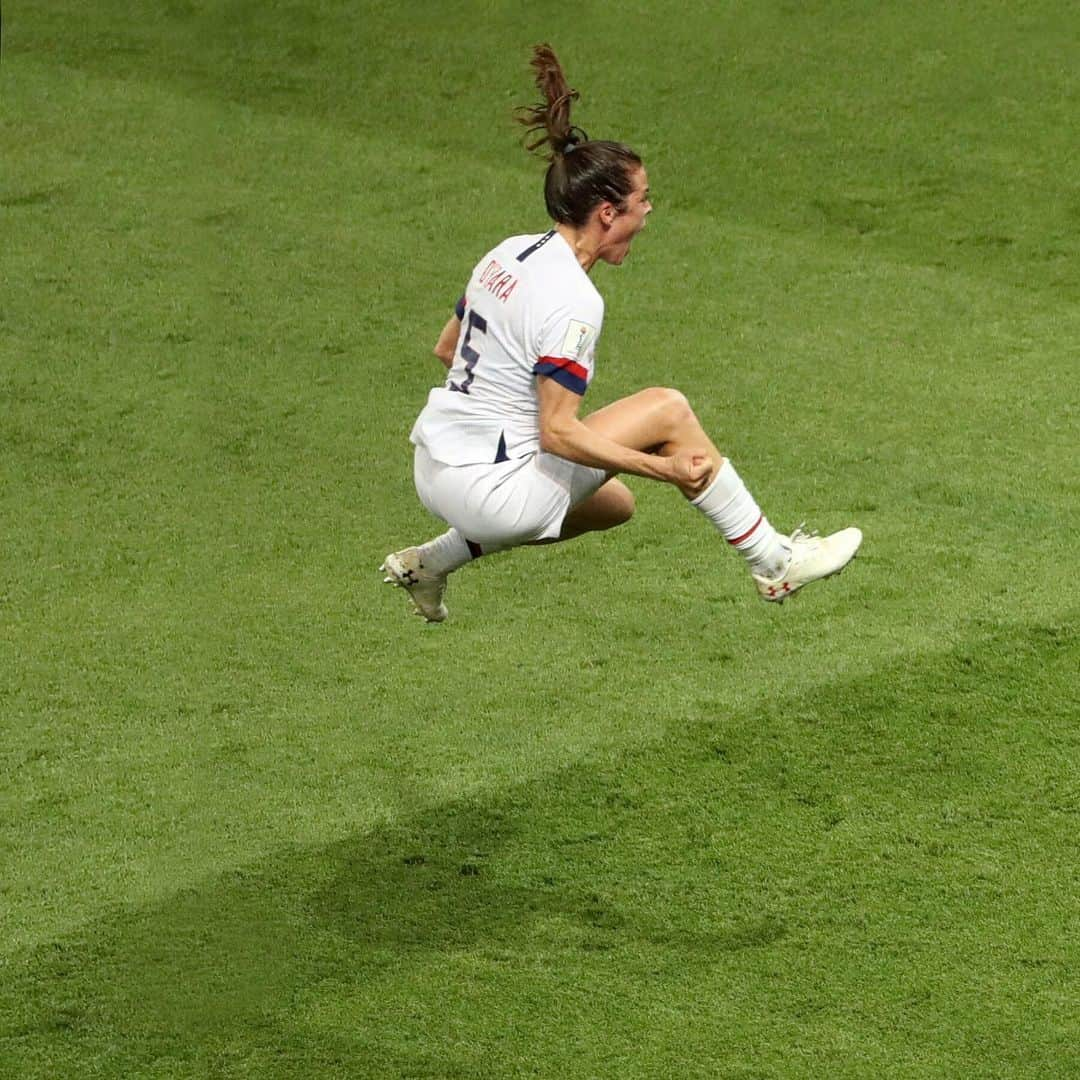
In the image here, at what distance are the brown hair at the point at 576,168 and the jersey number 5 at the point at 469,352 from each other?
0.32 metres

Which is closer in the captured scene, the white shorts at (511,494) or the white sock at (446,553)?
the white shorts at (511,494)

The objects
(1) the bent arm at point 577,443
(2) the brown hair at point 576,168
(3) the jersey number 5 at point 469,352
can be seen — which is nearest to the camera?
(1) the bent arm at point 577,443

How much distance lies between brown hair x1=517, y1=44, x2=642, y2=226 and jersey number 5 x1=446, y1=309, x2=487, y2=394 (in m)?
0.32

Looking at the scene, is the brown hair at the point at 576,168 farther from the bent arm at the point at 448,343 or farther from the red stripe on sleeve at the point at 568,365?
the bent arm at the point at 448,343

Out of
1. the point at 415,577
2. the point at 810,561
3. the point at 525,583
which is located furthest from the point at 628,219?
the point at 525,583

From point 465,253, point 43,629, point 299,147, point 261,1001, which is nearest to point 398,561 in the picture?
point 261,1001

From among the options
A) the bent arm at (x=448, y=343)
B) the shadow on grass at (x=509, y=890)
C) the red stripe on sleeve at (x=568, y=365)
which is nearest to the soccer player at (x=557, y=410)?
the red stripe on sleeve at (x=568, y=365)

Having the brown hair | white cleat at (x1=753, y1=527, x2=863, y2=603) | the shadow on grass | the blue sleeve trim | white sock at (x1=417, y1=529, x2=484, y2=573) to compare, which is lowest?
the shadow on grass

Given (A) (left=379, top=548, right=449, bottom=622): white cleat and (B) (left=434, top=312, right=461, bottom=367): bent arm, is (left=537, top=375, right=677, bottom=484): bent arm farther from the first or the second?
(A) (left=379, top=548, right=449, bottom=622): white cleat

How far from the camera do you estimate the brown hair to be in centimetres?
438

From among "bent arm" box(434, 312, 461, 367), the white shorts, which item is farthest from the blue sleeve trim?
"bent arm" box(434, 312, 461, 367)

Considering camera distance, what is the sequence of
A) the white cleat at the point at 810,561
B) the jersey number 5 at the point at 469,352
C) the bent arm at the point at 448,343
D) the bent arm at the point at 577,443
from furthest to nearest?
the bent arm at the point at 448,343 → the white cleat at the point at 810,561 → the jersey number 5 at the point at 469,352 → the bent arm at the point at 577,443

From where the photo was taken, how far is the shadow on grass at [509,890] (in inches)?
184

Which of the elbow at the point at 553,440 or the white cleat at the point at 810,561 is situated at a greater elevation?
the elbow at the point at 553,440
